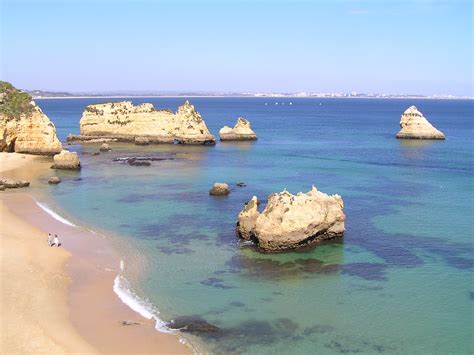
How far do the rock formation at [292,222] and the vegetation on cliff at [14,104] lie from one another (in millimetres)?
47534

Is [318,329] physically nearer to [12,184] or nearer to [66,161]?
[12,184]

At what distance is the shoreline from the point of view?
71.5 feet

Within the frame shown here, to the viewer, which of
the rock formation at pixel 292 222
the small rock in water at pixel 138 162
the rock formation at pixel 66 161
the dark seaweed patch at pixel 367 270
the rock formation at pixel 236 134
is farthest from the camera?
the rock formation at pixel 236 134

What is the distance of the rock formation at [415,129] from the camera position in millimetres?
107438

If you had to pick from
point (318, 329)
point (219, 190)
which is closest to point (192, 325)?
point (318, 329)

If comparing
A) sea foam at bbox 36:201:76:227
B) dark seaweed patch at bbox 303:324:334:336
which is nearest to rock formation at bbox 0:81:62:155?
sea foam at bbox 36:201:76:227

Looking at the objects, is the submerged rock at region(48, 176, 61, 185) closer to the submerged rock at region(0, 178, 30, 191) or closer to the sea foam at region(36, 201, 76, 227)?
the submerged rock at region(0, 178, 30, 191)

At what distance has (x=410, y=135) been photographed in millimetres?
108438

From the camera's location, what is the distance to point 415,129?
108 meters

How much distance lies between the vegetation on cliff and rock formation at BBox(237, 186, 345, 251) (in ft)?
156

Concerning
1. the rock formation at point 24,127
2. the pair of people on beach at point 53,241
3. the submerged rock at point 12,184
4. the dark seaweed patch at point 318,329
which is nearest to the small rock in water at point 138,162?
the rock formation at point 24,127

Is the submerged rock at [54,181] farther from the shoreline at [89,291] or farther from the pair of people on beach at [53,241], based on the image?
the pair of people on beach at [53,241]

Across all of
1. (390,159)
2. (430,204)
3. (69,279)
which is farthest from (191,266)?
(390,159)

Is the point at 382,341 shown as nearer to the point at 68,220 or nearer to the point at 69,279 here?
the point at 69,279
